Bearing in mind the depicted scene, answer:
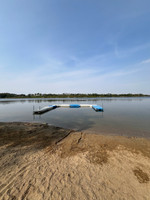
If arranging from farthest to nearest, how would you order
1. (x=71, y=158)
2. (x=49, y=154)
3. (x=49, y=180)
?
(x=49, y=154) → (x=71, y=158) → (x=49, y=180)

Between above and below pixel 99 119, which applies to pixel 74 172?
above

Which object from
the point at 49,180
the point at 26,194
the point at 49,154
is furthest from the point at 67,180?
the point at 49,154

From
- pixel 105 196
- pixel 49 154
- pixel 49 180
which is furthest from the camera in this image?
pixel 49 154

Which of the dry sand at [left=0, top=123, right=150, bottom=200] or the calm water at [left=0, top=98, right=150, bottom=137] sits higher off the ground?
the dry sand at [left=0, top=123, right=150, bottom=200]

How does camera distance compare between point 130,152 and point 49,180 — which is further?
point 130,152

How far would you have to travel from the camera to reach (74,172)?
2.89 m

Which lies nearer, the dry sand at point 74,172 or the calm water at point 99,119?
the dry sand at point 74,172

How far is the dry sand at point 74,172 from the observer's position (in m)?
2.21

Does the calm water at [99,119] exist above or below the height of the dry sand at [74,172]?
below

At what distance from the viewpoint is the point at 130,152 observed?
4.14m

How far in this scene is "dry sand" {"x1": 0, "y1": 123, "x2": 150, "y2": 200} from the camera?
2.21 metres

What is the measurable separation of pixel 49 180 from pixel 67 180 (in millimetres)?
500

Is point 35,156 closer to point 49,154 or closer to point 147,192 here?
point 49,154

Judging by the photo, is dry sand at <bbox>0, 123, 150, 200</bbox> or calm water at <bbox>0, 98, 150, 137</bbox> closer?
dry sand at <bbox>0, 123, 150, 200</bbox>
